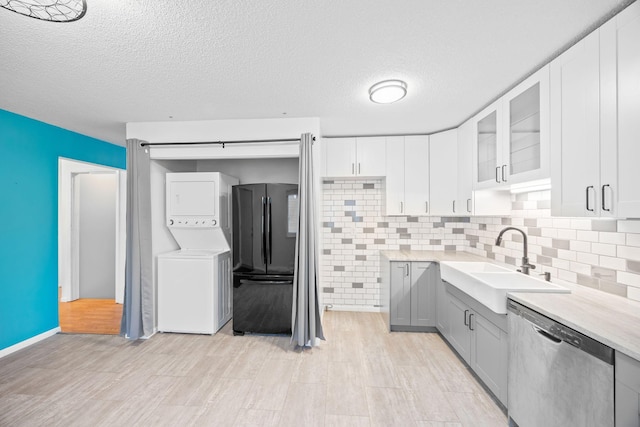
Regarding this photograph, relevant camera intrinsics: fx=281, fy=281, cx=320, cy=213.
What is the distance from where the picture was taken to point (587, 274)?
6.47 feet

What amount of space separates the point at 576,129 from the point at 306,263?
7.40 ft

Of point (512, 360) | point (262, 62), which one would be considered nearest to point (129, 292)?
point (262, 62)

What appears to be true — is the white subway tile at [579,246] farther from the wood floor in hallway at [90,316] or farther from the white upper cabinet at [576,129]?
the wood floor in hallway at [90,316]

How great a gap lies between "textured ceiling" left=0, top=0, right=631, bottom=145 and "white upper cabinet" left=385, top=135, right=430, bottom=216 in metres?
0.74

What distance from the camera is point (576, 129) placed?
5.33 ft

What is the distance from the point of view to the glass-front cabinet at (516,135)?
1897 millimetres

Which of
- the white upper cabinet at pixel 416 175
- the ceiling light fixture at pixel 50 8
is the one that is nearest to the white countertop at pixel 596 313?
the white upper cabinet at pixel 416 175

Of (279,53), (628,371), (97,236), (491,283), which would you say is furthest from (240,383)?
(97,236)

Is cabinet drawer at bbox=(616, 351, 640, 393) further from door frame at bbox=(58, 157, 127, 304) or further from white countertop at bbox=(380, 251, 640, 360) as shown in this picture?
door frame at bbox=(58, 157, 127, 304)

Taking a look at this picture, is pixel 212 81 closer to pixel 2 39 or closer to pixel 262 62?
pixel 262 62

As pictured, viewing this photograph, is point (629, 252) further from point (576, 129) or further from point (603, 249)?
point (576, 129)

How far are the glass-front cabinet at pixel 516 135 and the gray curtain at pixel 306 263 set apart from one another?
1.68m

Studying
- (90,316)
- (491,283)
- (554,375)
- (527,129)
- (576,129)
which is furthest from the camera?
(90,316)

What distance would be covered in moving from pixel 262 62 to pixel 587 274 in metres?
2.69
